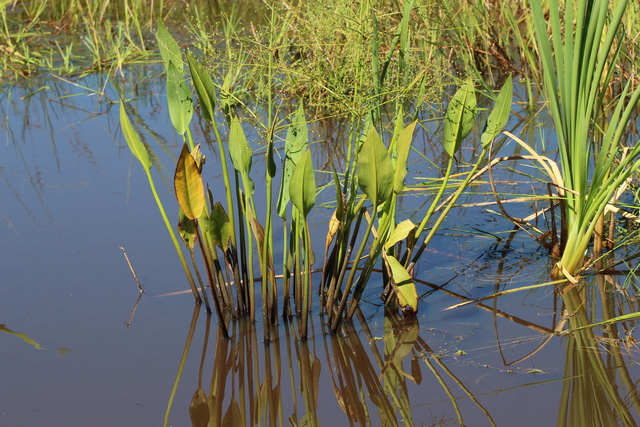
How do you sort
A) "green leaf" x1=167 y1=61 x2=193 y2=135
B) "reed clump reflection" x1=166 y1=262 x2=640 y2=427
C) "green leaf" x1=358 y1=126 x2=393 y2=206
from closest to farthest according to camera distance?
"reed clump reflection" x1=166 y1=262 x2=640 y2=427
"green leaf" x1=358 y1=126 x2=393 y2=206
"green leaf" x1=167 y1=61 x2=193 y2=135

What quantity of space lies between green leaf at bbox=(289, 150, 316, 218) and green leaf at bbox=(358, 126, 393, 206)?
12 cm

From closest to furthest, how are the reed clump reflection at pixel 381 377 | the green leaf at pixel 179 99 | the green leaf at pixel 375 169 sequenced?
the reed clump reflection at pixel 381 377 → the green leaf at pixel 375 169 → the green leaf at pixel 179 99

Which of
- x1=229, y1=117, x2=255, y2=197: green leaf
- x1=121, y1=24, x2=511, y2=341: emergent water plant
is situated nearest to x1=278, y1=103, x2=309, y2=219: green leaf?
x1=121, y1=24, x2=511, y2=341: emergent water plant

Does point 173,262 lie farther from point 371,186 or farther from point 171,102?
point 371,186

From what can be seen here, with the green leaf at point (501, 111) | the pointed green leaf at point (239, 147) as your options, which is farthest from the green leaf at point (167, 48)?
the green leaf at point (501, 111)

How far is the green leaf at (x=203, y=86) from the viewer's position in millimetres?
1907

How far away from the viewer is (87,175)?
11.5 ft

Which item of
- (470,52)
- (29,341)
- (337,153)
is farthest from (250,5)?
(29,341)

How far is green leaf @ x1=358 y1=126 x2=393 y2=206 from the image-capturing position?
1.82 metres

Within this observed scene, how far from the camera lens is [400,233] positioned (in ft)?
6.64

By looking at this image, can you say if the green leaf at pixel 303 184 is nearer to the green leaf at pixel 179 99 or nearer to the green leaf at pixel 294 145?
the green leaf at pixel 294 145

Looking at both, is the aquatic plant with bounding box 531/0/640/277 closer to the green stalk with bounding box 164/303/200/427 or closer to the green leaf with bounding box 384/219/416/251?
the green leaf with bounding box 384/219/416/251

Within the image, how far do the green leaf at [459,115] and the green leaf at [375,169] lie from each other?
0.32m

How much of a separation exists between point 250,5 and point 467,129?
17.1 feet
